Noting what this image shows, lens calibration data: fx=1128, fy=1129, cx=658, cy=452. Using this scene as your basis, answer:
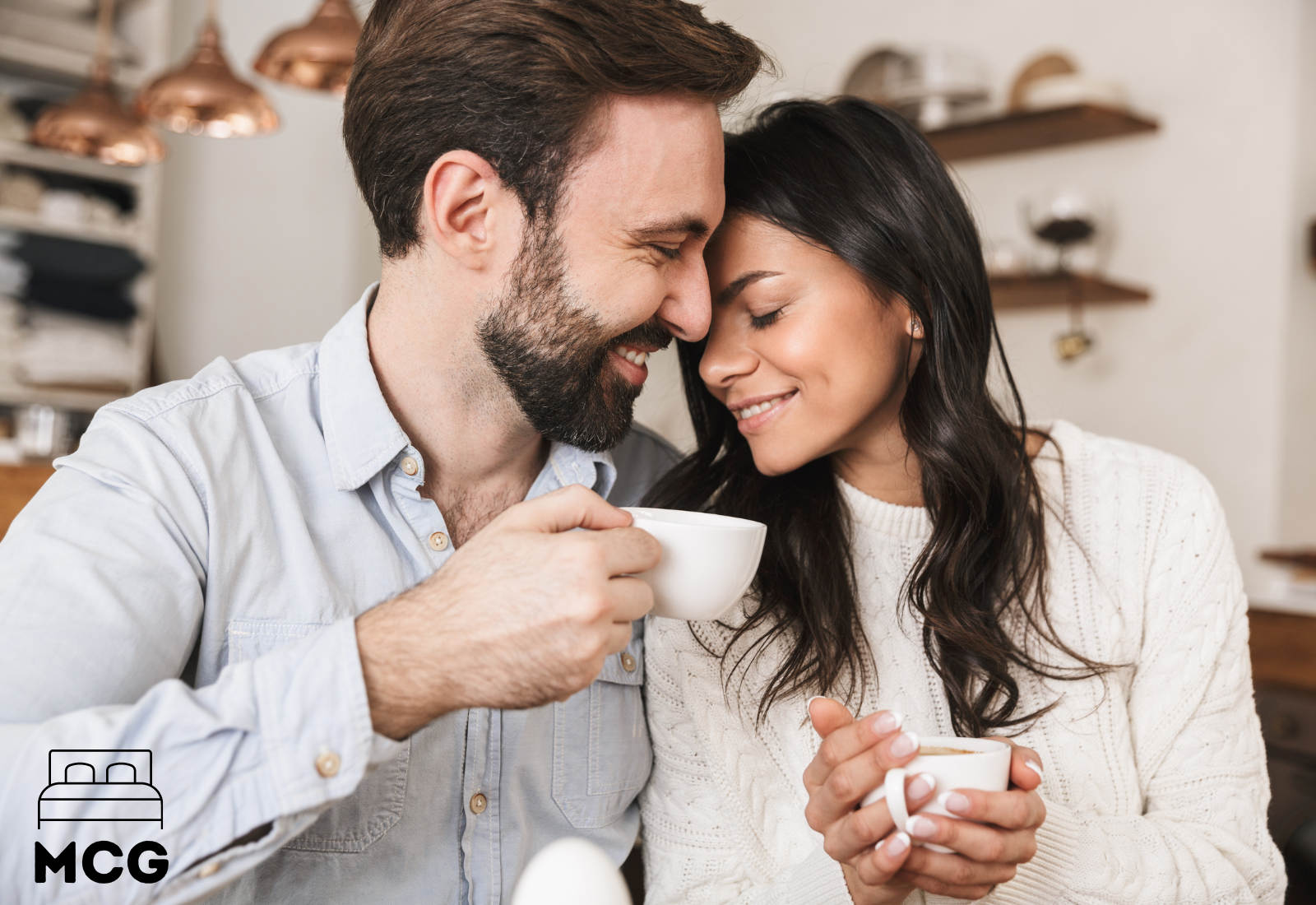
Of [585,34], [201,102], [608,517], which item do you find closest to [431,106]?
[585,34]

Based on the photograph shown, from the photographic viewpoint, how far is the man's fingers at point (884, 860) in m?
0.89

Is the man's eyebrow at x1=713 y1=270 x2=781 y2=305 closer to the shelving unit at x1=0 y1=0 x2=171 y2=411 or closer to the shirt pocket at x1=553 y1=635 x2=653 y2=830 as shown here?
the shirt pocket at x1=553 y1=635 x2=653 y2=830

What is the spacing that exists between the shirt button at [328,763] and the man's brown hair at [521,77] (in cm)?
67

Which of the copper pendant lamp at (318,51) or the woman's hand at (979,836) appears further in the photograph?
the copper pendant lamp at (318,51)

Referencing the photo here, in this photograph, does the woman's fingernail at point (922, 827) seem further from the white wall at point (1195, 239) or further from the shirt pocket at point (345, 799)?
the white wall at point (1195, 239)

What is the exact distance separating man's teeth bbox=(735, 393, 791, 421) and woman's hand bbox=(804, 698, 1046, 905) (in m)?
0.54

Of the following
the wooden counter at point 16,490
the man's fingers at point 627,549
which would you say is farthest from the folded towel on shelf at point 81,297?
the man's fingers at point 627,549

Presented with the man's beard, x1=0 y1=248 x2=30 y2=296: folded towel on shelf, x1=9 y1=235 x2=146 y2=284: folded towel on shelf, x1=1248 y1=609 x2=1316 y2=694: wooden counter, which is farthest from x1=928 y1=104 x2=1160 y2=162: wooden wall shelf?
x1=0 y1=248 x2=30 y2=296: folded towel on shelf

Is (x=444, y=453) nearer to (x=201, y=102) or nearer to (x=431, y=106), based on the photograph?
(x=431, y=106)

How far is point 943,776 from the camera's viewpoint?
869 mm

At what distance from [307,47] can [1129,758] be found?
214cm

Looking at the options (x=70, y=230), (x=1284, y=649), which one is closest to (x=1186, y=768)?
(x=1284, y=649)

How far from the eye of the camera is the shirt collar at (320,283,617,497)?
120 cm

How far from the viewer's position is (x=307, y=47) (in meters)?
2.46
